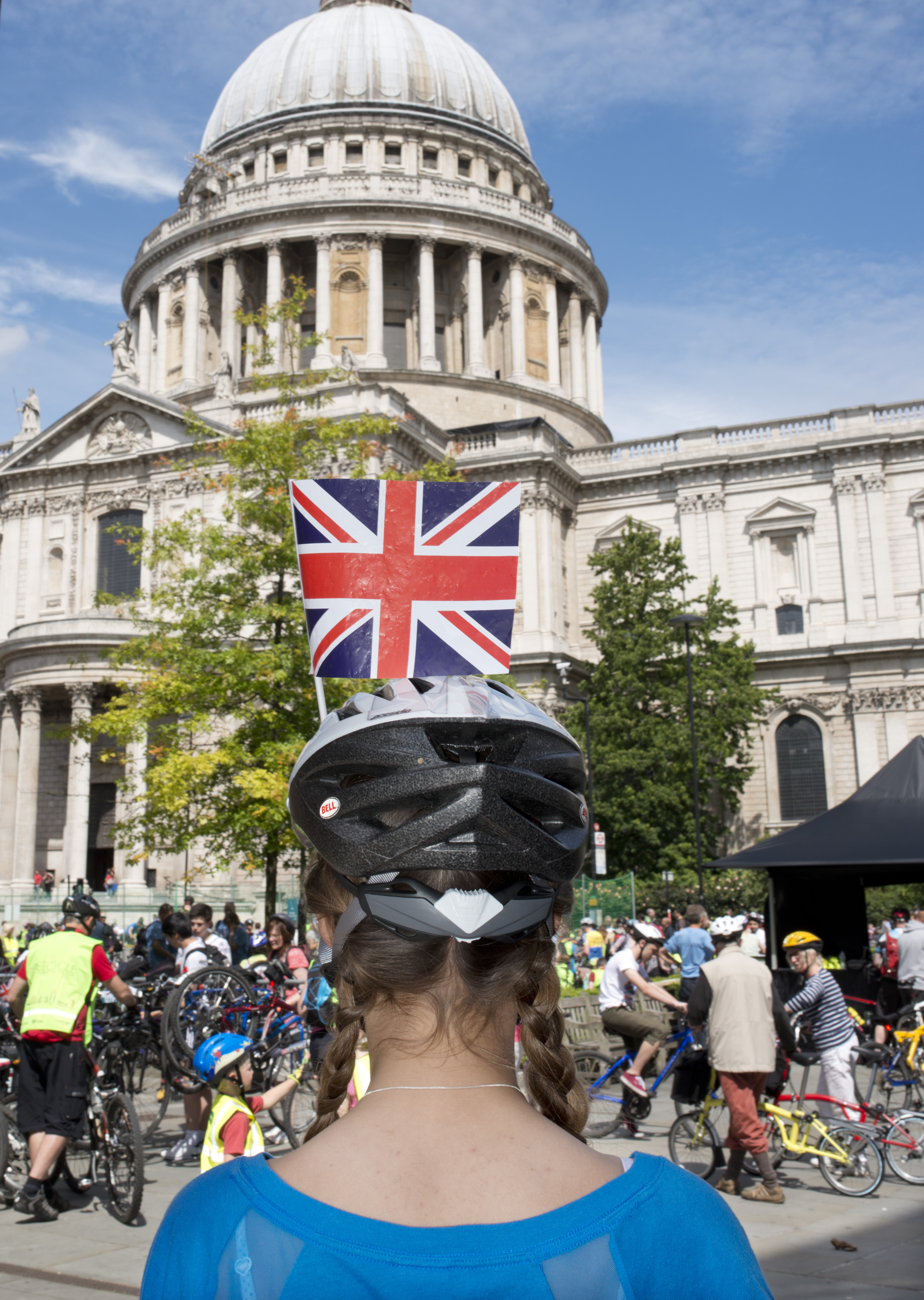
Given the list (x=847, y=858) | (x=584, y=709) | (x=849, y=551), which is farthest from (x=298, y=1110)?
(x=849, y=551)

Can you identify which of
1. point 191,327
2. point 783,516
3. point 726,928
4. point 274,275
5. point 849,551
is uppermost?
point 274,275

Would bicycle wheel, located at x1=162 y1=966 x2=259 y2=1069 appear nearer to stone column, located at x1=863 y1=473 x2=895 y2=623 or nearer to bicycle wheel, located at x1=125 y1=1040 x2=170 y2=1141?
bicycle wheel, located at x1=125 y1=1040 x2=170 y2=1141

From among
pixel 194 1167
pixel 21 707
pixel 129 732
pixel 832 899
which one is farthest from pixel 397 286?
pixel 194 1167

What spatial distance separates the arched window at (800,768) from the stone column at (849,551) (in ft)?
15.4

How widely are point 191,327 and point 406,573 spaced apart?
59464 mm

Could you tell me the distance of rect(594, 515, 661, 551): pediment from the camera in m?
49.9

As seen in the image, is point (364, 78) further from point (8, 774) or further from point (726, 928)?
point (726, 928)

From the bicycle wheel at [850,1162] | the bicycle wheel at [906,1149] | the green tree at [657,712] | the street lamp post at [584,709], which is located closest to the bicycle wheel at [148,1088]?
the bicycle wheel at [850,1162]

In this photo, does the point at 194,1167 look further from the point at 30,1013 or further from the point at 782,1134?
the point at 782,1134

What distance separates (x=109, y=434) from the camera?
45.8 metres

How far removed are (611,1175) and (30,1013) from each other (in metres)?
8.15

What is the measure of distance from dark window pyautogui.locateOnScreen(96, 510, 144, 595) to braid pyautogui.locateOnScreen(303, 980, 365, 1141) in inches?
1755

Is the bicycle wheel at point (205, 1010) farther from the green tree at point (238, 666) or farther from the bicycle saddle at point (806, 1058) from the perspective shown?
the green tree at point (238, 666)

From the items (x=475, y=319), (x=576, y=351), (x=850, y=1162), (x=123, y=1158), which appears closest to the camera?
(x=123, y=1158)
